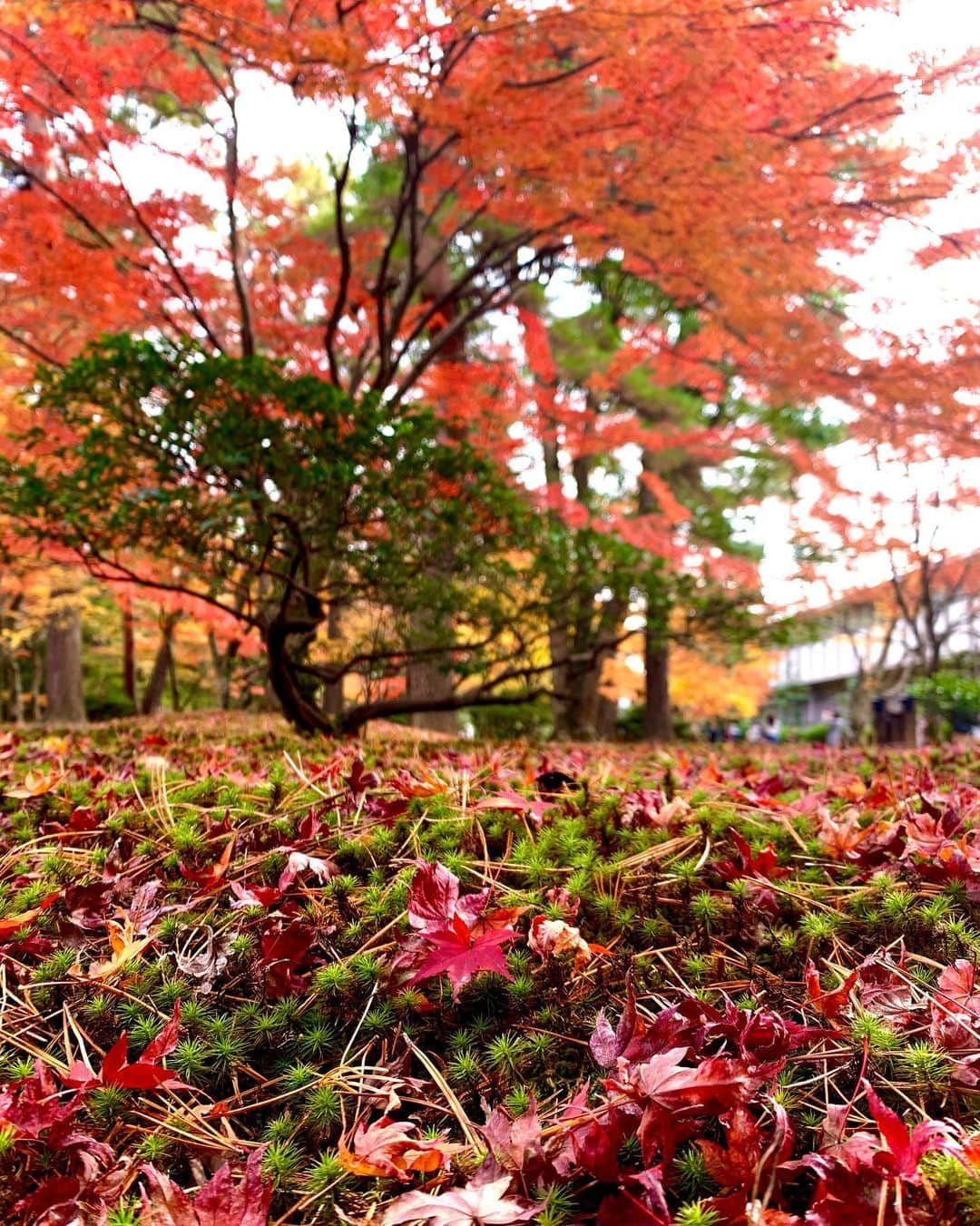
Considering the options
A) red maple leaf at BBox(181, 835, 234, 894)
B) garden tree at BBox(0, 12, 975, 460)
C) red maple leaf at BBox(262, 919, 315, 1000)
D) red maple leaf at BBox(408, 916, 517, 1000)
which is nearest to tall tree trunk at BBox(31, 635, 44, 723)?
garden tree at BBox(0, 12, 975, 460)

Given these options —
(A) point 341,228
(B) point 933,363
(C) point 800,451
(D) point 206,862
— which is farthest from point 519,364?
(D) point 206,862

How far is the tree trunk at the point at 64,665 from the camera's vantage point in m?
11.1

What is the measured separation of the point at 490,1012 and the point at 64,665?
467 inches

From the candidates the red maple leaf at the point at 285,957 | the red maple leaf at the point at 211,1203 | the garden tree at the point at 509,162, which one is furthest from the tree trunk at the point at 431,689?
the red maple leaf at the point at 211,1203

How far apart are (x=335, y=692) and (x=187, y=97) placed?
16.7 ft

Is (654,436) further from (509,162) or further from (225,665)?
(225,665)

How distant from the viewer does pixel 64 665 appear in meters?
11.4

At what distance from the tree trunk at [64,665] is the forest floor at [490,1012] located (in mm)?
10268

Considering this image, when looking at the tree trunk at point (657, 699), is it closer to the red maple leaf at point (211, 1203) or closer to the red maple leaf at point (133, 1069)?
the red maple leaf at point (133, 1069)

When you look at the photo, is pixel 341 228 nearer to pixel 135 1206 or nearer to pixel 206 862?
pixel 206 862

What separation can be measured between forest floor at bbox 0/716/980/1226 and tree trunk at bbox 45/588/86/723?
10.3 meters

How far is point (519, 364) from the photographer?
999cm

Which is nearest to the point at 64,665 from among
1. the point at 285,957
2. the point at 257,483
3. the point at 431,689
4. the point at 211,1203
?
the point at 431,689

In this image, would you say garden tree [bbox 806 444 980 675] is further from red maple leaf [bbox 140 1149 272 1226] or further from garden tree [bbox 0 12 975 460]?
red maple leaf [bbox 140 1149 272 1226]
